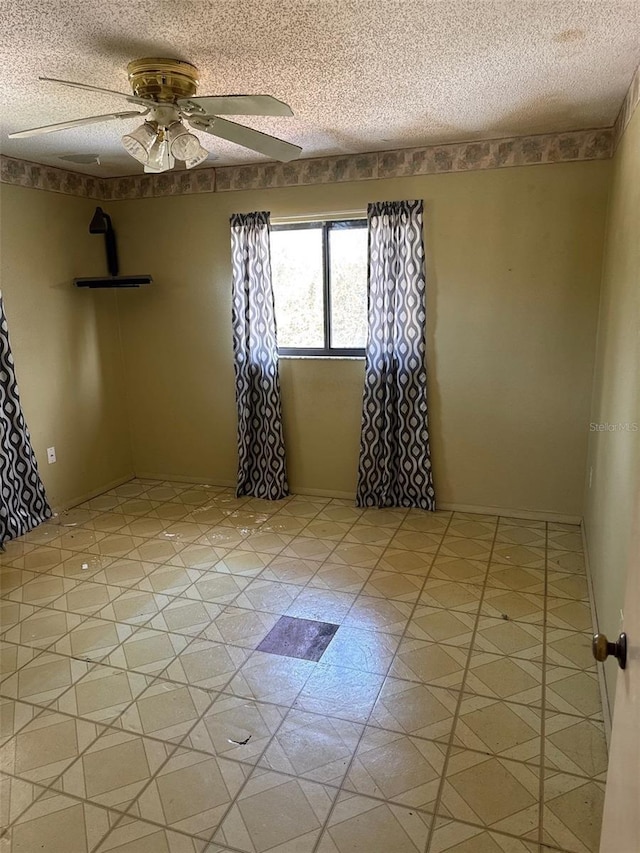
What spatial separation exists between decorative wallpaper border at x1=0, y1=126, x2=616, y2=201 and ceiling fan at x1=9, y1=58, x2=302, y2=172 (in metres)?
1.66

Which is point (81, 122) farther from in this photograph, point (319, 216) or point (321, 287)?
point (321, 287)

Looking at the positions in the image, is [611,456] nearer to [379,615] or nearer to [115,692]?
[379,615]

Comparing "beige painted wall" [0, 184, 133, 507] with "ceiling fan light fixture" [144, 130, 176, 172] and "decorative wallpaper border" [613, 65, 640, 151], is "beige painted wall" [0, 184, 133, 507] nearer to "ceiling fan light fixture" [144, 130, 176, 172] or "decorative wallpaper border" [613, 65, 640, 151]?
"ceiling fan light fixture" [144, 130, 176, 172]

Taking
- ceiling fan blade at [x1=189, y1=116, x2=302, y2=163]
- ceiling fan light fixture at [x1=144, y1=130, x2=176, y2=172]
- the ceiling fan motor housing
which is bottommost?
ceiling fan light fixture at [x1=144, y1=130, x2=176, y2=172]

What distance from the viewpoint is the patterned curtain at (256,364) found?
156 inches

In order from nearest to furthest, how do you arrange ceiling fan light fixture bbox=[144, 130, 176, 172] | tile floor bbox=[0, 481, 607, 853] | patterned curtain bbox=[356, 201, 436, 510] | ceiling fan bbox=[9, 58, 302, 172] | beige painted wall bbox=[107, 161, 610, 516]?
tile floor bbox=[0, 481, 607, 853]
ceiling fan bbox=[9, 58, 302, 172]
ceiling fan light fixture bbox=[144, 130, 176, 172]
beige painted wall bbox=[107, 161, 610, 516]
patterned curtain bbox=[356, 201, 436, 510]

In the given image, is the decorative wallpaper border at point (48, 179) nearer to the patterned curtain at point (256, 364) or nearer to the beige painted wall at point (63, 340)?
the beige painted wall at point (63, 340)

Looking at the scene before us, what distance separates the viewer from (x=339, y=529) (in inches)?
145

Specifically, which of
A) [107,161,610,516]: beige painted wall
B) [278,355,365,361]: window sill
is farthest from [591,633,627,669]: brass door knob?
[278,355,365,361]: window sill

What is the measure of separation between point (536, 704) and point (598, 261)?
2.47m

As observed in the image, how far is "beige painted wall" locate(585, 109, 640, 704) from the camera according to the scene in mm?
1987

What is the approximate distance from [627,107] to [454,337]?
1510 mm

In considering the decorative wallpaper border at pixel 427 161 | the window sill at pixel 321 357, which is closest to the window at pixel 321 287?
the window sill at pixel 321 357

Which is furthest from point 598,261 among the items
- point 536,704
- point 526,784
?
point 526,784
